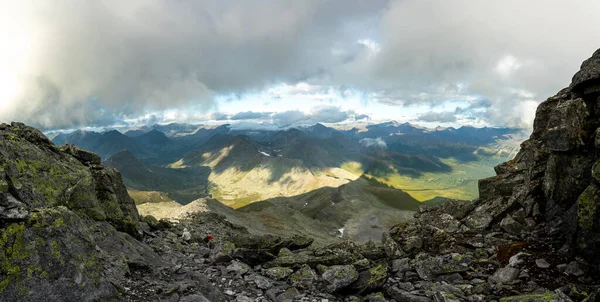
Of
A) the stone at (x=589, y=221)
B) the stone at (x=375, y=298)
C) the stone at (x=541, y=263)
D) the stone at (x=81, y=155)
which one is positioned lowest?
the stone at (x=375, y=298)

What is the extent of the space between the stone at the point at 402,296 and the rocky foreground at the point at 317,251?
8 centimetres

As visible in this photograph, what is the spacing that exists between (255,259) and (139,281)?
816cm

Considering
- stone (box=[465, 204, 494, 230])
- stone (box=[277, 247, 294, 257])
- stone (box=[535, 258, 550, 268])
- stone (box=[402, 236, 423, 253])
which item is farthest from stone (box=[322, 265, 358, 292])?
stone (box=[465, 204, 494, 230])

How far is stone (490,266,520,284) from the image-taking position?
13977 millimetres

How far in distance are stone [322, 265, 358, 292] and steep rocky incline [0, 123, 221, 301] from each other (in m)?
6.94

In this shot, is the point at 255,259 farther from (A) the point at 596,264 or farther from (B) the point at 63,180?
(A) the point at 596,264

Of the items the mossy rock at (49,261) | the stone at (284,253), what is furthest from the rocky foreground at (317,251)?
the stone at (284,253)

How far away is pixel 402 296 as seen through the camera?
14.5 meters

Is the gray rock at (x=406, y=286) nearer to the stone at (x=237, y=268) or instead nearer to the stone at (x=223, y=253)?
the stone at (x=237, y=268)

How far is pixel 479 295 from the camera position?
13.5m

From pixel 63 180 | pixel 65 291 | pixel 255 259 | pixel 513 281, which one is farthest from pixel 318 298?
pixel 63 180

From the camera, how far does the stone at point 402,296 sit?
1387cm

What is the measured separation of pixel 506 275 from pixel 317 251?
12047 millimetres

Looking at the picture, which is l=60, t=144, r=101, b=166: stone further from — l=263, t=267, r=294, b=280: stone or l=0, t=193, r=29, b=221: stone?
l=263, t=267, r=294, b=280: stone
